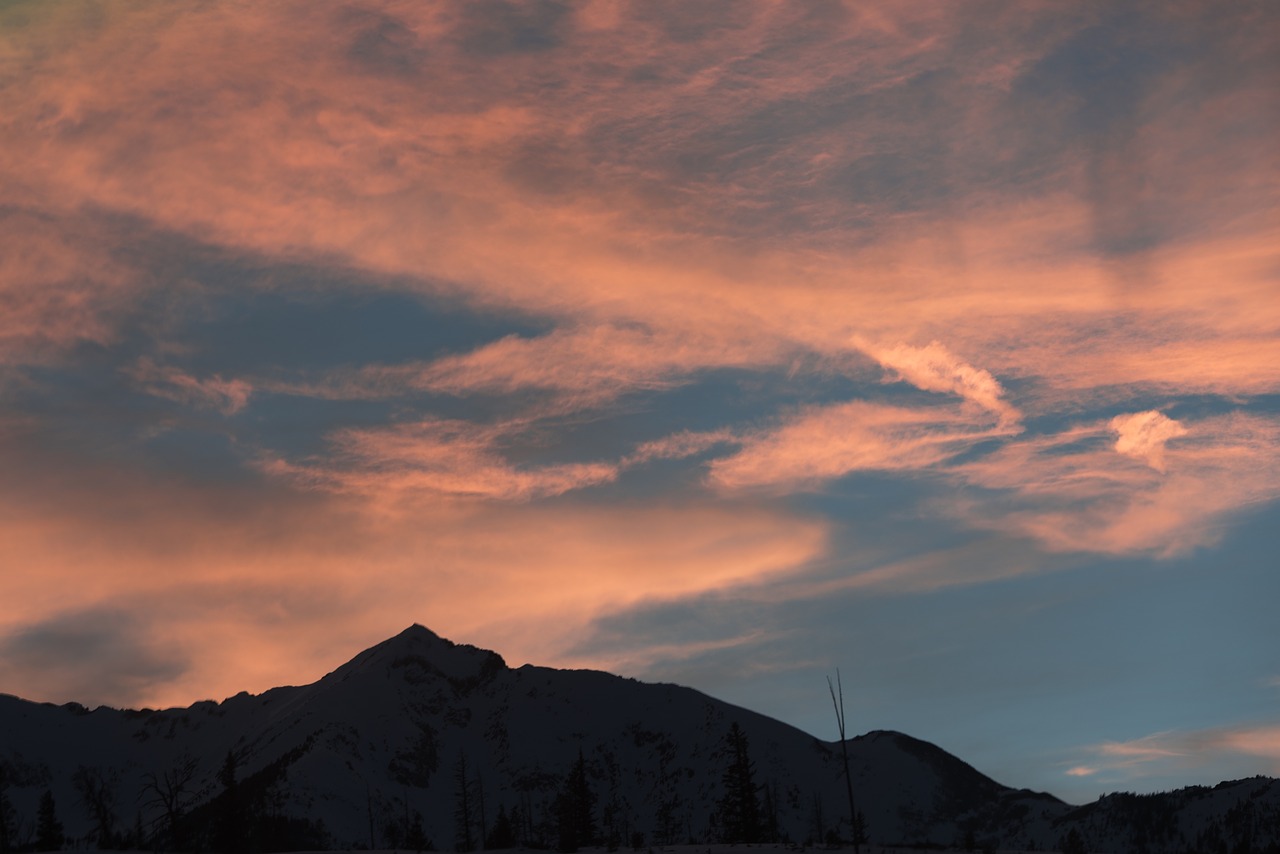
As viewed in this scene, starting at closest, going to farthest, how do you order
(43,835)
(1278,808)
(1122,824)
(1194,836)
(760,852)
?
(760,852)
(43,835)
(1278,808)
(1194,836)
(1122,824)

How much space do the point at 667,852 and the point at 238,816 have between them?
6394cm

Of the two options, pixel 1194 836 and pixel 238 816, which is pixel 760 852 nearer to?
pixel 238 816

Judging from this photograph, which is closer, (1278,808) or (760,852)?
(760,852)

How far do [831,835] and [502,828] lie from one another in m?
55.1

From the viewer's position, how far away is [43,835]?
13125 cm

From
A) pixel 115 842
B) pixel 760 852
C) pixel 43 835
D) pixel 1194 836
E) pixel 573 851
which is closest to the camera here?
pixel 760 852

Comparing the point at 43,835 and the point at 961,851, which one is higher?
the point at 43,835

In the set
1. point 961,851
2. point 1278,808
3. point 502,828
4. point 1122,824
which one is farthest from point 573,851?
point 1122,824

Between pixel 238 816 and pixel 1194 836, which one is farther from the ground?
pixel 238 816

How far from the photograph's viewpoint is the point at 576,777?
153125mm

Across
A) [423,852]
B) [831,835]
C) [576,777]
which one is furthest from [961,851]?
[576,777]

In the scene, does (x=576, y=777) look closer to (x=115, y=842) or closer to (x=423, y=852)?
(x=115, y=842)

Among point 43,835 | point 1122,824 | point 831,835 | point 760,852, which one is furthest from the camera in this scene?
point 1122,824

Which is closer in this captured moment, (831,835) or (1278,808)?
(831,835)
